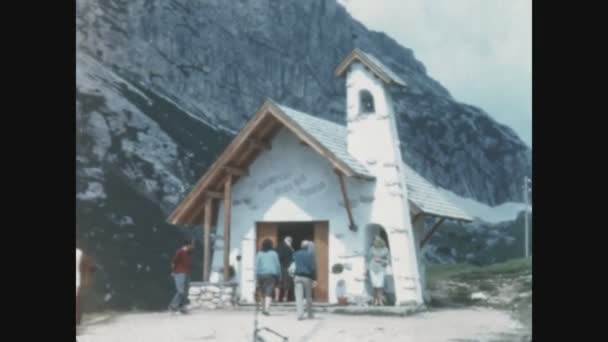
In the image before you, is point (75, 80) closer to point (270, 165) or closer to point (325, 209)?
point (270, 165)

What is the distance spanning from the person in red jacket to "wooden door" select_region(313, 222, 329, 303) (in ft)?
6.08

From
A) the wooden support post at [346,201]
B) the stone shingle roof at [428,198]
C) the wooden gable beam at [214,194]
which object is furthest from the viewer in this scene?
the wooden gable beam at [214,194]

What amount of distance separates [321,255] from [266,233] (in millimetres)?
891

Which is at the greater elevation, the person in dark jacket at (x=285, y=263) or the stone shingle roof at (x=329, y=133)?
the stone shingle roof at (x=329, y=133)

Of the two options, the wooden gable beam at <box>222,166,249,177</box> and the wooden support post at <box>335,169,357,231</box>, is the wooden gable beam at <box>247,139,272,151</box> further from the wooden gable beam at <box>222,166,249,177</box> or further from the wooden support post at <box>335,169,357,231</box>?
the wooden support post at <box>335,169,357,231</box>

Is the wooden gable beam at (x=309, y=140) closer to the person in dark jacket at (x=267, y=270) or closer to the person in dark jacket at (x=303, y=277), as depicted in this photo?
the person in dark jacket at (x=303, y=277)

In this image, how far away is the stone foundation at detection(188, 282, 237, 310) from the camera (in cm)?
1279

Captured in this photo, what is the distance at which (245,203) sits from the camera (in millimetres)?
13453

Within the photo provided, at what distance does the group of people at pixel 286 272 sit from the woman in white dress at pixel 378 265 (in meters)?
0.84

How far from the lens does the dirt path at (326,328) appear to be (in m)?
10.8

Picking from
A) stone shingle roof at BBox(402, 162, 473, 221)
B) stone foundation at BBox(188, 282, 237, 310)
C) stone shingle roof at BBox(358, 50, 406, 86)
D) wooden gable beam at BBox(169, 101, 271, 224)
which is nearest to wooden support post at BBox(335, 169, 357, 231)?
stone shingle roof at BBox(402, 162, 473, 221)

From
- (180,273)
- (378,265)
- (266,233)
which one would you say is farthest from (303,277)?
(180,273)

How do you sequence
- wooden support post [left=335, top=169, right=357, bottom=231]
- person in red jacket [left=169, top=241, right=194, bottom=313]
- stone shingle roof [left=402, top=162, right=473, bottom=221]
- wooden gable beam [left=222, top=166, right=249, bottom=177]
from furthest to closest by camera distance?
wooden gable beam [left=222, top=166, right=249, bottom=177] < stone shingle roof [left=402, top=162, right=473, bottom=221] < wooden support post [left=335, top=169, right=357, bottom=231] < person in red jacket [left=169, top=241, right=194, bottom=313]

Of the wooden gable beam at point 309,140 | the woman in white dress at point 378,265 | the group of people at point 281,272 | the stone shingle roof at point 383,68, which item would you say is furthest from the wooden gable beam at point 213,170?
the woman in white dress at point 378,265
